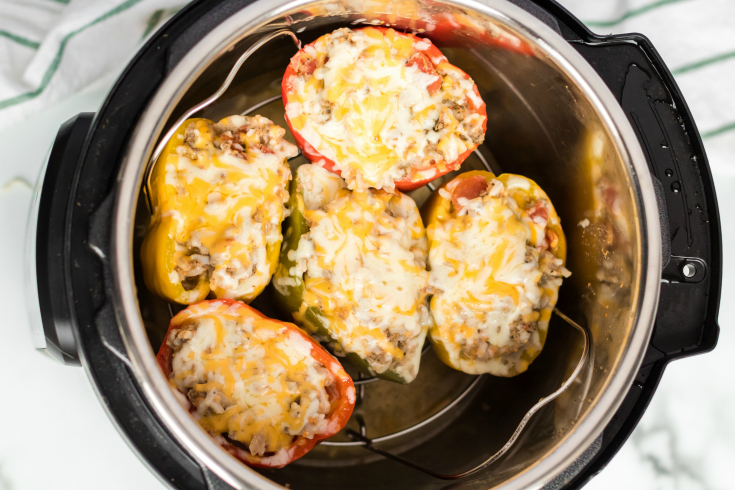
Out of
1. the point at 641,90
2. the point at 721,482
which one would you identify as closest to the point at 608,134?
the point at 641,90

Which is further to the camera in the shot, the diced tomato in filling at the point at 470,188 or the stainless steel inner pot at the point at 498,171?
the diced tomato in filling at the point at 470,188

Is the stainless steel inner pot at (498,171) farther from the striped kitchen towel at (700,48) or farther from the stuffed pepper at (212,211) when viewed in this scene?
the striped kitchen towel at (700,48)

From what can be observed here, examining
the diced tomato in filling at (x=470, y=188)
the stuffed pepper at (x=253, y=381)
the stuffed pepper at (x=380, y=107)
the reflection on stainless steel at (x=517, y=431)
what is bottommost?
the reflection on stainless steel at (x=517, y=431)

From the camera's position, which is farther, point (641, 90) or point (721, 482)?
point (721, 482)

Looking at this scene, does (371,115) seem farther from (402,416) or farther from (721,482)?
(721,482)

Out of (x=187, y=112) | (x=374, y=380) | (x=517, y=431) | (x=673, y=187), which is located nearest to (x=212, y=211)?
(x=187, y=112)

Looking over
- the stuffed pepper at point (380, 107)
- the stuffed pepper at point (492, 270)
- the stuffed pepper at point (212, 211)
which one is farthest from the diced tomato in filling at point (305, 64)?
the stuffed pepper at point (492, 270)
